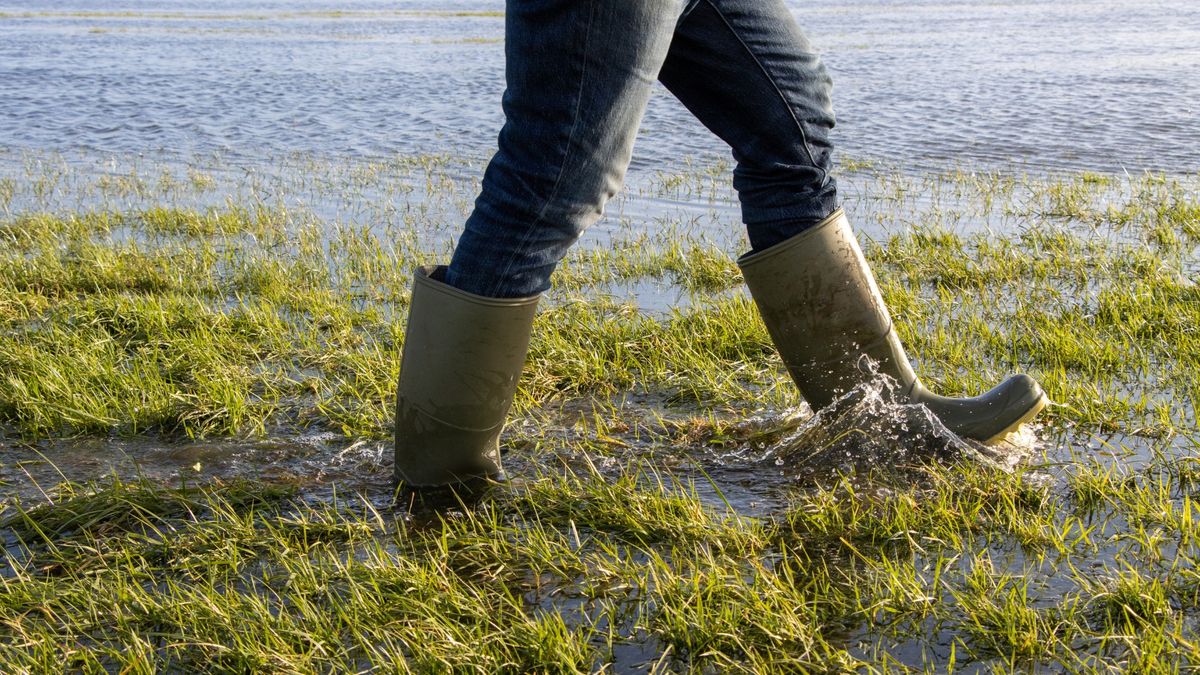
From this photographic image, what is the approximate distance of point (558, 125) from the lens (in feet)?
7.84

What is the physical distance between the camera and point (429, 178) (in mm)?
8797

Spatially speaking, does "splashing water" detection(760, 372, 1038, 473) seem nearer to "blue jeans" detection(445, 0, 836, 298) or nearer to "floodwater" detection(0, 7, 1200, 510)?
"floodwater" detection(0, 7, 1200, 510)

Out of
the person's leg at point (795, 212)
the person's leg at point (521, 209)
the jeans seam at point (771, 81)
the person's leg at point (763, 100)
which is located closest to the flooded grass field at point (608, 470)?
the person's leg at point (795, 212)

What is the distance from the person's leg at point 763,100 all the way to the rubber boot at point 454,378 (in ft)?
2.36

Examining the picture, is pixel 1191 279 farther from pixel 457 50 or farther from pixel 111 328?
pixel 457 50

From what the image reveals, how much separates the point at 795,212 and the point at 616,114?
0.74 meters

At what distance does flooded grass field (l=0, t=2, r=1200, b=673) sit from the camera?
2.20m

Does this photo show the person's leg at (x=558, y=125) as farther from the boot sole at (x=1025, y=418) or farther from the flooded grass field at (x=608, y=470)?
the boot sole at (x=1025, y=418)

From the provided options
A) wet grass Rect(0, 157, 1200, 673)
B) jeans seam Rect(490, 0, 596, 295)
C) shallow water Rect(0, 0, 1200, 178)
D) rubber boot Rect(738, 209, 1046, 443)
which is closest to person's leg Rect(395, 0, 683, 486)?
jeans seam Rect(490, 0, 596, 295)

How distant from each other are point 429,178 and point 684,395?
5500 mm

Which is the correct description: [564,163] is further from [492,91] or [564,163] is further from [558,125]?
[492,91]

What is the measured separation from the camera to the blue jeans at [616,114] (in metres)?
2.34

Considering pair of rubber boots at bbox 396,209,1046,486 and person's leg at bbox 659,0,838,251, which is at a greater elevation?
person's leg at bbox 659,0,838,251

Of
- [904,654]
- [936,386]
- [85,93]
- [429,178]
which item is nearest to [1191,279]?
[936,386]
